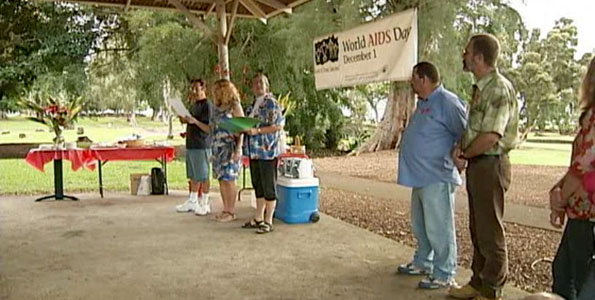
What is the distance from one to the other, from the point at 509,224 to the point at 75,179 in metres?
7.06

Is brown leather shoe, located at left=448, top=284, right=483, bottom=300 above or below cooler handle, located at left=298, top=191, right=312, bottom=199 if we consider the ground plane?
below

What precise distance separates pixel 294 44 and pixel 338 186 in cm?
458

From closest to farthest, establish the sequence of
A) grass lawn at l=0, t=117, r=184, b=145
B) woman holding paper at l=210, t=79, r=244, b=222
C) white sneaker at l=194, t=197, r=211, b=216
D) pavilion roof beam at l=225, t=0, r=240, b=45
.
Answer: woman holding paper at l=210, t=79, r=244, b=222 < white sneaker at l=194, t=197, r=211, b=216 < pavilion roof beam at l=225, t=0, r=240, b=45 < grass lawn at l=0, t=117, r=184, b=145

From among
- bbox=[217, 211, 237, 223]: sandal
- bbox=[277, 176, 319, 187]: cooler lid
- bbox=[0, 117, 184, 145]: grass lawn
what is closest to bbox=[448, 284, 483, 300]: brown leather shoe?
bbox=[277, 176, 319, 187]: cooler lid

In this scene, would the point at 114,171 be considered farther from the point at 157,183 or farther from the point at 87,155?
the point at 87,155

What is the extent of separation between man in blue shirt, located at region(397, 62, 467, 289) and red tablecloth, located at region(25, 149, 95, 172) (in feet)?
13.9

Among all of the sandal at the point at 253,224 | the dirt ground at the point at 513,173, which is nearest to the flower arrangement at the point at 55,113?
the sandal at the point at 253,224

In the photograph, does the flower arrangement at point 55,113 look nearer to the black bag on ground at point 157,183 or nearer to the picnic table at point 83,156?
the picnic table at point 83,156

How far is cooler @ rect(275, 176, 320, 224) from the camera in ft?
15.9

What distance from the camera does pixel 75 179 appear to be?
9.28 m

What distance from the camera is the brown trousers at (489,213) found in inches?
104

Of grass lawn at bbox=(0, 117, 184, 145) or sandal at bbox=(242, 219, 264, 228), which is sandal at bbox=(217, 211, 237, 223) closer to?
sandal at bbox=(242, 219, 264, 228)

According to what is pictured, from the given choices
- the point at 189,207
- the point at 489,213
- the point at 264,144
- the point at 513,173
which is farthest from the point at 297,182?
the point at 513,173

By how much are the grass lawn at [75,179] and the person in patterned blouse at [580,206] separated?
6058 millimetres
